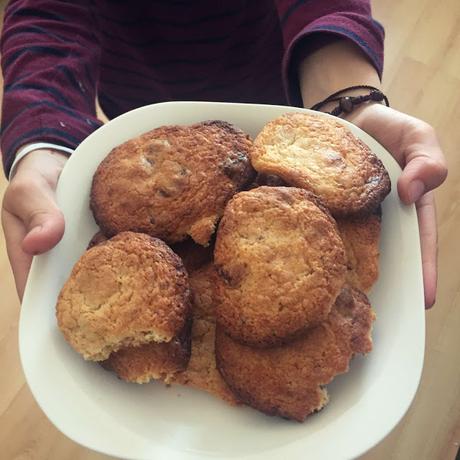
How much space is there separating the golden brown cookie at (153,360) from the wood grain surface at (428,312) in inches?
30.1

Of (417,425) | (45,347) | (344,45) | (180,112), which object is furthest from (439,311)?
(45,347)

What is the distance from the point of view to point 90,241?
0.71 m

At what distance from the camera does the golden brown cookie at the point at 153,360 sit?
2.03 ft

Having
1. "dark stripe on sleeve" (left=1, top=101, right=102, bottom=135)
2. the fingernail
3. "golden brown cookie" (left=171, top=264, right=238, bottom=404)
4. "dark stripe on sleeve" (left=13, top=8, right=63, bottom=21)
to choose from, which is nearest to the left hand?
the fingernail

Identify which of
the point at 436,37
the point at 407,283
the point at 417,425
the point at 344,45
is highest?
the point at 344,45

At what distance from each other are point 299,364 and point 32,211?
14.7 inches

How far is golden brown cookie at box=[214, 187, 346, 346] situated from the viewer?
0.58 meters

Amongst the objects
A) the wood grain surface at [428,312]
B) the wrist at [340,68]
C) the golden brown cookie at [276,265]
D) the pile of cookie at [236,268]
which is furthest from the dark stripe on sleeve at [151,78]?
the wood grain surface at [428,312]

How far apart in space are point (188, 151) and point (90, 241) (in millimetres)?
169

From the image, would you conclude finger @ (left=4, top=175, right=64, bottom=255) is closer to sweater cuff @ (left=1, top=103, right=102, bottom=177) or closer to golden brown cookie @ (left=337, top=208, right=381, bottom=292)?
sweater cuff @ (left=1, top=103, right=102, bottom=177)

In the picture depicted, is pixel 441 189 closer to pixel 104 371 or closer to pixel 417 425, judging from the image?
pixel 417 425

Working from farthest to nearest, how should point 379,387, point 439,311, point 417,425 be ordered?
point 439,311, point 417,425, point 379,387

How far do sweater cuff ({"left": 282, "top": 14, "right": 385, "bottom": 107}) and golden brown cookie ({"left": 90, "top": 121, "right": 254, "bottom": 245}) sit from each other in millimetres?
216

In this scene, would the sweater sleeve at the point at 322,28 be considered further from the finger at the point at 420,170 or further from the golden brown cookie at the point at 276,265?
the golden brown cookie at the point at 276,265
